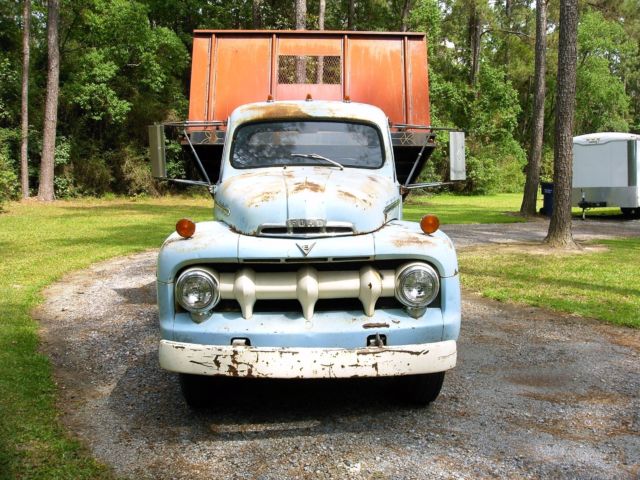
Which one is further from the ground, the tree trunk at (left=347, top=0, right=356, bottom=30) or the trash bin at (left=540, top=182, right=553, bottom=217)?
the tree trunk at (left=347, top=0, right=356, bottom=30)

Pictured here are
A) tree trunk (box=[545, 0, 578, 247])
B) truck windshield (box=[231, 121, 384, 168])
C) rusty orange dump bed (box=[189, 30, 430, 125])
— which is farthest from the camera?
tree trunk (box=[545, 0, 578, 247])

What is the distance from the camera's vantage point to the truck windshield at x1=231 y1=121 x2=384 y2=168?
17.8 feet

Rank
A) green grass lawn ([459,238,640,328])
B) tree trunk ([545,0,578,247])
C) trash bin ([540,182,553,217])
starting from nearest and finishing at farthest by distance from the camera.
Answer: green grass lawn ([459,238,640,328]) < tree trunk ([545,0,578,247]) < trash bin ([540,182,553,217])

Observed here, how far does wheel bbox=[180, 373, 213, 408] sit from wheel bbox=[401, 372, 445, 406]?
A: 1.34m

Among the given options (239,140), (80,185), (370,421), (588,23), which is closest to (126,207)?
(80,185)

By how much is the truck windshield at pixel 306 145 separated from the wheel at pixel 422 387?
186cm

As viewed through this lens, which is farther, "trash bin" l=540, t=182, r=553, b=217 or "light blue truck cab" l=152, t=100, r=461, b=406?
"trash bin" l=540, t=182, r=553, b=217

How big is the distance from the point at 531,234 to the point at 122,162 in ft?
73.0

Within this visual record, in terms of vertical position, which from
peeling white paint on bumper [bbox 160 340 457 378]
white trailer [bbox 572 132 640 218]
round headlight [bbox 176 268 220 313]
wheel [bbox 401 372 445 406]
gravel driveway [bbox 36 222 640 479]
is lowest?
gravel driveway [bbox 36 222 640 479]

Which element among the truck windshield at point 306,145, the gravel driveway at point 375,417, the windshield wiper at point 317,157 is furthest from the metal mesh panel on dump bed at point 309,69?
the gravel driveway at point 375,417

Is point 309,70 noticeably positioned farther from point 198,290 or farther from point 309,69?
point 198,290

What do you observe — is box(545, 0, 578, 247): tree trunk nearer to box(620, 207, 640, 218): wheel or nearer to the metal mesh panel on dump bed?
the metal mesh panel on dump bed

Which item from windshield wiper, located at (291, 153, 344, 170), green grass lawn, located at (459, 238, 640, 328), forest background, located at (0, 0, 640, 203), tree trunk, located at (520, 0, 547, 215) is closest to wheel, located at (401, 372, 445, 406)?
windshield wiper, located at (291, 153, 344, 170)

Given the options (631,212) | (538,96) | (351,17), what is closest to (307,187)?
(538,96)
